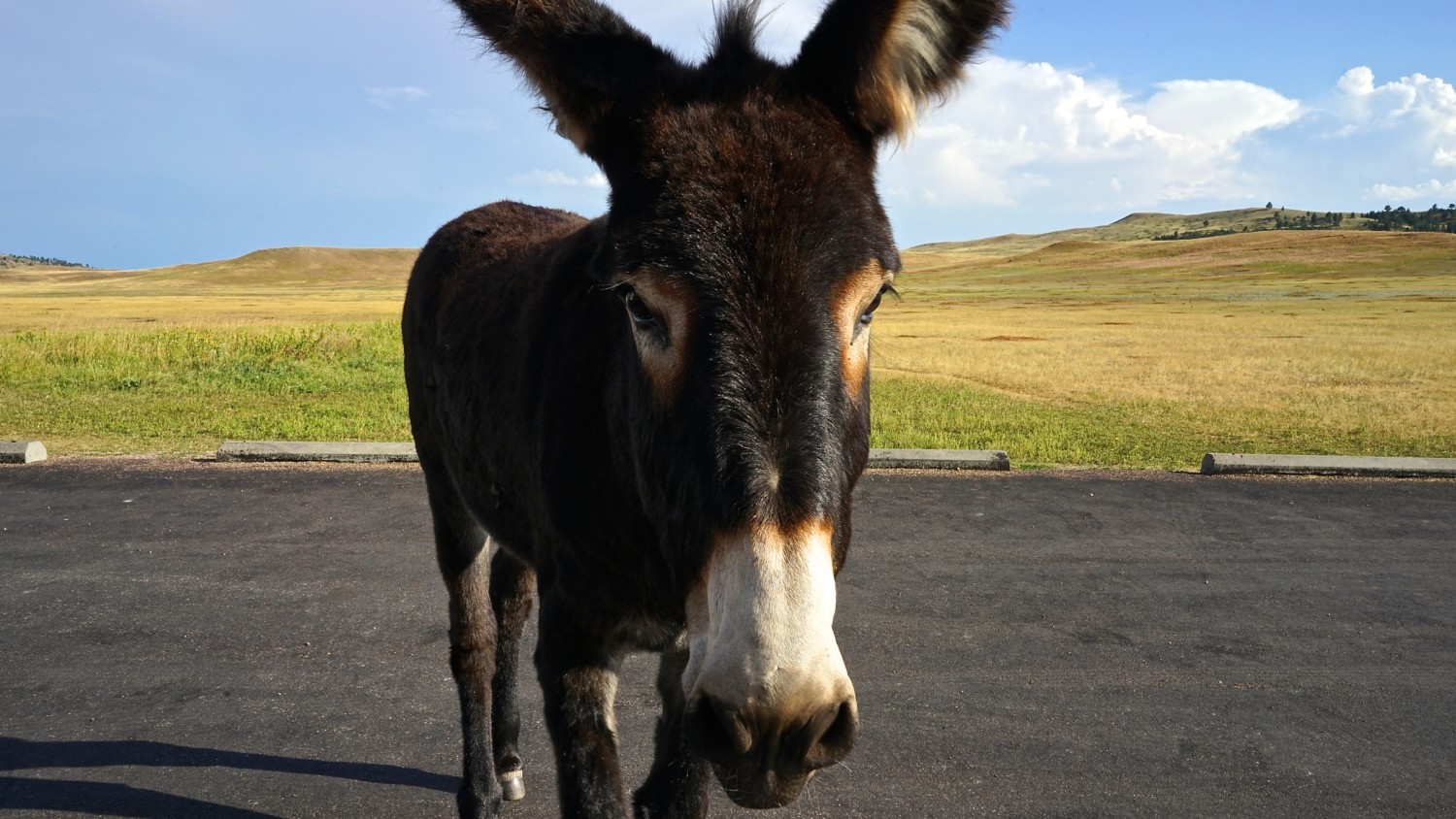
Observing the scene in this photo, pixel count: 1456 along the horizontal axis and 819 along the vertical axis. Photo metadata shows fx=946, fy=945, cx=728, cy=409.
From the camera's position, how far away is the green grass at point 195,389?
12.4 metres

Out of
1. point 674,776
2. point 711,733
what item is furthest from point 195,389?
point 711,733

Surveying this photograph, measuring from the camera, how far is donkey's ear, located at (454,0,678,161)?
288 cm

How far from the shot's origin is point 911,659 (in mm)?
5742

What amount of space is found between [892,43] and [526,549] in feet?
7.61

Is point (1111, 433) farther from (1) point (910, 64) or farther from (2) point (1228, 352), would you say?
(2) point (1228, 352)

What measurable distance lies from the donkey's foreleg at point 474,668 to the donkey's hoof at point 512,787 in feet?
0.52

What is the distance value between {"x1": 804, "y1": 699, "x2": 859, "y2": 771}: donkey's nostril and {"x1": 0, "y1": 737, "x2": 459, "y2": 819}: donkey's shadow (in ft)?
9.91

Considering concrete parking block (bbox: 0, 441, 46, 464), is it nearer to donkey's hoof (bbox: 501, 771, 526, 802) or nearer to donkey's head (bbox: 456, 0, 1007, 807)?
donkey's hoof (bbox: 501, 771, 526, 802)

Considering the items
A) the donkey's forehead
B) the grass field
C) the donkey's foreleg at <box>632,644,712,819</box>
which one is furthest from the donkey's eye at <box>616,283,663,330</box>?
the grass field

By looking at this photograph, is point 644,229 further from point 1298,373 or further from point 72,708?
point 1298,373

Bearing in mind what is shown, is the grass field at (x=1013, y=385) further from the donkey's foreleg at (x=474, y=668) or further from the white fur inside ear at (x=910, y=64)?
the white fur inside ear at (x=910, y=64)

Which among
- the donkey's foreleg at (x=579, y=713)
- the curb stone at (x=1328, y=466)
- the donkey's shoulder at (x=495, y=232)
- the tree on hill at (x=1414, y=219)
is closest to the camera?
the donkey's foreleg at (x=579, y=713)

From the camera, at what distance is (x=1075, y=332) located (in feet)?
110

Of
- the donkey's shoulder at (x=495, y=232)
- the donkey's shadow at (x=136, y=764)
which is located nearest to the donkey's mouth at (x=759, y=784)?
the donkey's shadow at (x=136, y=764)
